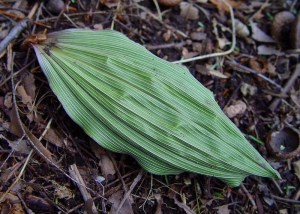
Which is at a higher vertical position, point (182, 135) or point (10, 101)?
point (10, 101)

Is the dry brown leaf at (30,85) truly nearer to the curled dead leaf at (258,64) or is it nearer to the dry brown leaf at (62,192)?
the dry brown leaf at (62,192)

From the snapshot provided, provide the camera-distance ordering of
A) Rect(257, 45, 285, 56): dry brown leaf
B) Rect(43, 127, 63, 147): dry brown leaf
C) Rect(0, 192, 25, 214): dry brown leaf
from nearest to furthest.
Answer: Rect(0, 192, 25, 214): dry brown leaf < Rect(43, 127, 63, 147): dry brown leaf < Rect(257, 45, 285, 56): dry brown leaf

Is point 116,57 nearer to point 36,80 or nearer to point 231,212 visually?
point 36,80

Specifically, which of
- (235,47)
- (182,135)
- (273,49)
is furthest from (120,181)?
(273,49)

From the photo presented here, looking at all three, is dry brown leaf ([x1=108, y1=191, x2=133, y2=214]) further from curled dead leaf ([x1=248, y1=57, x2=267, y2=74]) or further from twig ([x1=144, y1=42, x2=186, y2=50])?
curled dead leaf ([x1=248, y1=57, x2=267, y2=74])

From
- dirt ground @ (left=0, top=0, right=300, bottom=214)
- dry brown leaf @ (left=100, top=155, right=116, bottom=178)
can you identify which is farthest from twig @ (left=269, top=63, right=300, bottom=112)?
dry brown leaf @ (left=100, top=155, right=116, bottom=178)

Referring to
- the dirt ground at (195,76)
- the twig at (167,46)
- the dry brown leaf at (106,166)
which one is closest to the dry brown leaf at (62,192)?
the dirt ground at (195,76)
